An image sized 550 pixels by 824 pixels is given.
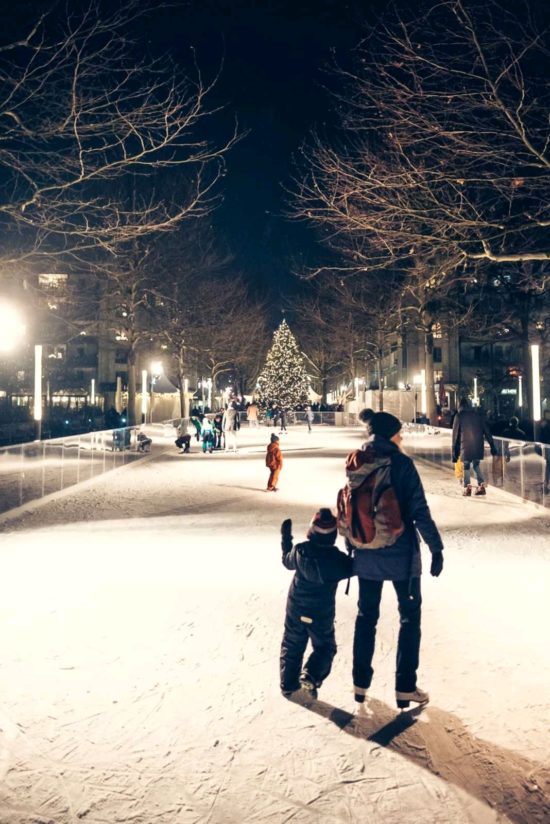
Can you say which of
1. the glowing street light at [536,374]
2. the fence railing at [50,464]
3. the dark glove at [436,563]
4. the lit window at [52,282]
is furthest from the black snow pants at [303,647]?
the lit window at [52,282]

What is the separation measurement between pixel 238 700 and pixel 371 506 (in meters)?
1.36

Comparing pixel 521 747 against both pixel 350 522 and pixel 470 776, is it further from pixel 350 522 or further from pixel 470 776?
pixel 350 522

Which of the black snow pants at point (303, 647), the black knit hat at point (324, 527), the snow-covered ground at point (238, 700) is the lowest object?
the snow-covered ground at point (238, 700)

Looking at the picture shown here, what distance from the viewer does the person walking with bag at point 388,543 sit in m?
3.99

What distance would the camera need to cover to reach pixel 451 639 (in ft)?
17.7

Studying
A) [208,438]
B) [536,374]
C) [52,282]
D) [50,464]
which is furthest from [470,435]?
[52,282]

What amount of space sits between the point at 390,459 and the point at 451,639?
2.03 m

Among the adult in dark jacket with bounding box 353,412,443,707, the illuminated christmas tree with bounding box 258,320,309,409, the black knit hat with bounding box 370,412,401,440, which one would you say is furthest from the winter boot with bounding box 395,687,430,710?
the illuminated christmas tree with bounding box 258,320,309,409

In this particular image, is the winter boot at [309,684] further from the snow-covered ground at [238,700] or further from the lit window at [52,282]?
the lit window at [52,282]

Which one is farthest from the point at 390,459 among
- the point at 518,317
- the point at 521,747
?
the point at 518,317

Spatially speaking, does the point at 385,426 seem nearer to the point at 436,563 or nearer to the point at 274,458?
the point at 436,563

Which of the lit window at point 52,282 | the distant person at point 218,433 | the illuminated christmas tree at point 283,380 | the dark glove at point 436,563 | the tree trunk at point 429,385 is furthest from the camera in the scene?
the illuminated christmas tree at point 283,380

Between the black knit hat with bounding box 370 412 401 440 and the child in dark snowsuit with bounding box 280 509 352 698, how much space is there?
0.54 m

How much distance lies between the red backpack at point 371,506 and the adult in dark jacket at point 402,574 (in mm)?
46
